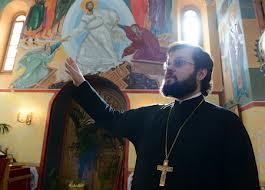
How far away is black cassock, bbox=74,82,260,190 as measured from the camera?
137 cm

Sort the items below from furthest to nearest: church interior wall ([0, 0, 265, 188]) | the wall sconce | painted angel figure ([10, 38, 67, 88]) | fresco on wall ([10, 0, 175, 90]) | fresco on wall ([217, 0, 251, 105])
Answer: painted angel figure ([10, 38, 67, 88])
fresco on wall ([10, 0, 175, 90])
the wall sconce
fresco on wall ([217, 0, 251, 105])
church interior wall ([0, 0, 265, 188])

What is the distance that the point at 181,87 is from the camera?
178cm

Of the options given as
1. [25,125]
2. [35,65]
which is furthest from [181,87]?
[35,65]

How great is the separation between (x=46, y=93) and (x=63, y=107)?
0.73 metres

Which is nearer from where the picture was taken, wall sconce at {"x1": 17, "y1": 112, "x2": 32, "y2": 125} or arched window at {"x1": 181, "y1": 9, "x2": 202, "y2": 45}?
wall sconce at {"x1": 17, "y1": 112, "x2": 32, "y2": 125}

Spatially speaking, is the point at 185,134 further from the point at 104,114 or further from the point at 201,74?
the point at 104,114

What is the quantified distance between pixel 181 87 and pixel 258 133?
3638 millimetres

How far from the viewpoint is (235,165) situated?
1.35m

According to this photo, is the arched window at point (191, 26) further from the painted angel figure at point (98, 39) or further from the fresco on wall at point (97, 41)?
the painted angel figure at point (98, 39)

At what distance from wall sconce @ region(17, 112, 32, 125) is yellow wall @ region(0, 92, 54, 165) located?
0.33 ft

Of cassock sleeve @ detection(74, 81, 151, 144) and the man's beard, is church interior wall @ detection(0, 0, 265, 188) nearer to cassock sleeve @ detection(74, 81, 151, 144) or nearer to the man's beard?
the man's beard

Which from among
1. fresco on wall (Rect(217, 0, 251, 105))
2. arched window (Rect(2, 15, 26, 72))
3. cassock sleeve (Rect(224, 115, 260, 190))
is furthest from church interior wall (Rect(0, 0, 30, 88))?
cassock sleeve (Rect(224, 115, 260, 190))

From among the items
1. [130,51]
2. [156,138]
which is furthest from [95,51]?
[156,138]

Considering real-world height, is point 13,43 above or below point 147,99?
above
